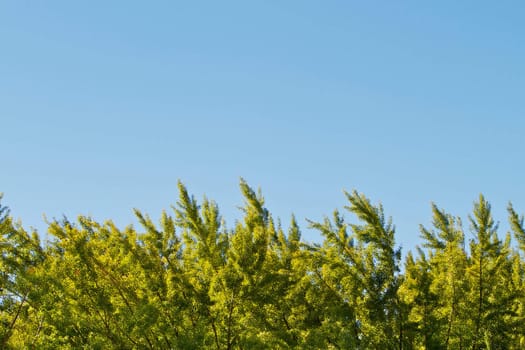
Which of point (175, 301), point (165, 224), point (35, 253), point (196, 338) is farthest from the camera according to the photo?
point (35, 253)

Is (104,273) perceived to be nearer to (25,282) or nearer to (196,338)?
(25,282)

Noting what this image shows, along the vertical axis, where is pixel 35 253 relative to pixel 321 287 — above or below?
above

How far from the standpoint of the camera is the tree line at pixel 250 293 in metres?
12.8

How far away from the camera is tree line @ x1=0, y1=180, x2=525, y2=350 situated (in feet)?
42.0

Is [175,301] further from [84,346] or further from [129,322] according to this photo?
A: [84,346]

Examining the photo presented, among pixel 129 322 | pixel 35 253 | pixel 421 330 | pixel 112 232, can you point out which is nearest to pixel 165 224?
pixel 112 232

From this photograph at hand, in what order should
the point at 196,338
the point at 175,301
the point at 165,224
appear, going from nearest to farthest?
the point at 196,338
the point at 175,301
the point at 165,224

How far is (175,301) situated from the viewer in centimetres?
1348

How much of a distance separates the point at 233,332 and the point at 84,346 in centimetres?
361

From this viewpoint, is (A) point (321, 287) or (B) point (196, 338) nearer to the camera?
(B) point (196, 338)

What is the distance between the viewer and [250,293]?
12.8m

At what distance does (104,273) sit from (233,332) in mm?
3592

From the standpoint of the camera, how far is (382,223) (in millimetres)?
13281

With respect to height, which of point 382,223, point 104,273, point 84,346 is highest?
point 382,223
